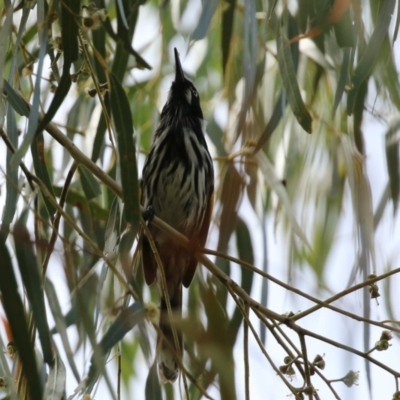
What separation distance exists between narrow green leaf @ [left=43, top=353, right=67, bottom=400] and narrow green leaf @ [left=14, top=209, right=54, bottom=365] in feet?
0.29

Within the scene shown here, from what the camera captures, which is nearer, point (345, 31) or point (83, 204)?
point (345, 31)

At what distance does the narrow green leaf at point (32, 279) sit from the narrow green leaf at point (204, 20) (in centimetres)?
59

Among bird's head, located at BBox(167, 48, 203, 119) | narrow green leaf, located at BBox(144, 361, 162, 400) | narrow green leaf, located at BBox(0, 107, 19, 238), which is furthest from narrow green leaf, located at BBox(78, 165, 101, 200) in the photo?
bird's head, located at BBox(167, 48, 203, 119)

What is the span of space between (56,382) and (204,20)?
0.88m

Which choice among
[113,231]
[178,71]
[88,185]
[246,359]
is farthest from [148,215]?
[178,71]

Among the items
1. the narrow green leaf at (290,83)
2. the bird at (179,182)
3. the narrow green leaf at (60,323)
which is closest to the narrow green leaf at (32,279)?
the narrow green leaf at (60,323)

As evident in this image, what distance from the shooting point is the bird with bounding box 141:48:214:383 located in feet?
10.9

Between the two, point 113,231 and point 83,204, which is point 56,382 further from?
point 83,204

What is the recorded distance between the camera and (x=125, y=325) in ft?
5.76

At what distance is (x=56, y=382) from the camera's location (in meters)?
1.76

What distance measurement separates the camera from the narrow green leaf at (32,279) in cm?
172

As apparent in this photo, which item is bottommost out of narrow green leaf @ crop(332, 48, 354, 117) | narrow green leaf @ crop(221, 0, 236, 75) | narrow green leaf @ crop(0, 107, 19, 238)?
narrow green leaf @ crop(0, 107, 19, 238)

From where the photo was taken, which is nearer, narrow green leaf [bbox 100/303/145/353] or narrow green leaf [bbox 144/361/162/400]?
narrow green leaf [bbox 100/303/145/353]

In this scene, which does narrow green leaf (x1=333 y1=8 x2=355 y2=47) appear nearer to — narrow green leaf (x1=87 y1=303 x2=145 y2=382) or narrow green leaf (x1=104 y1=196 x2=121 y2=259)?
narrow green leaf (x1=104 y1=196 x2=121 y2=259)
